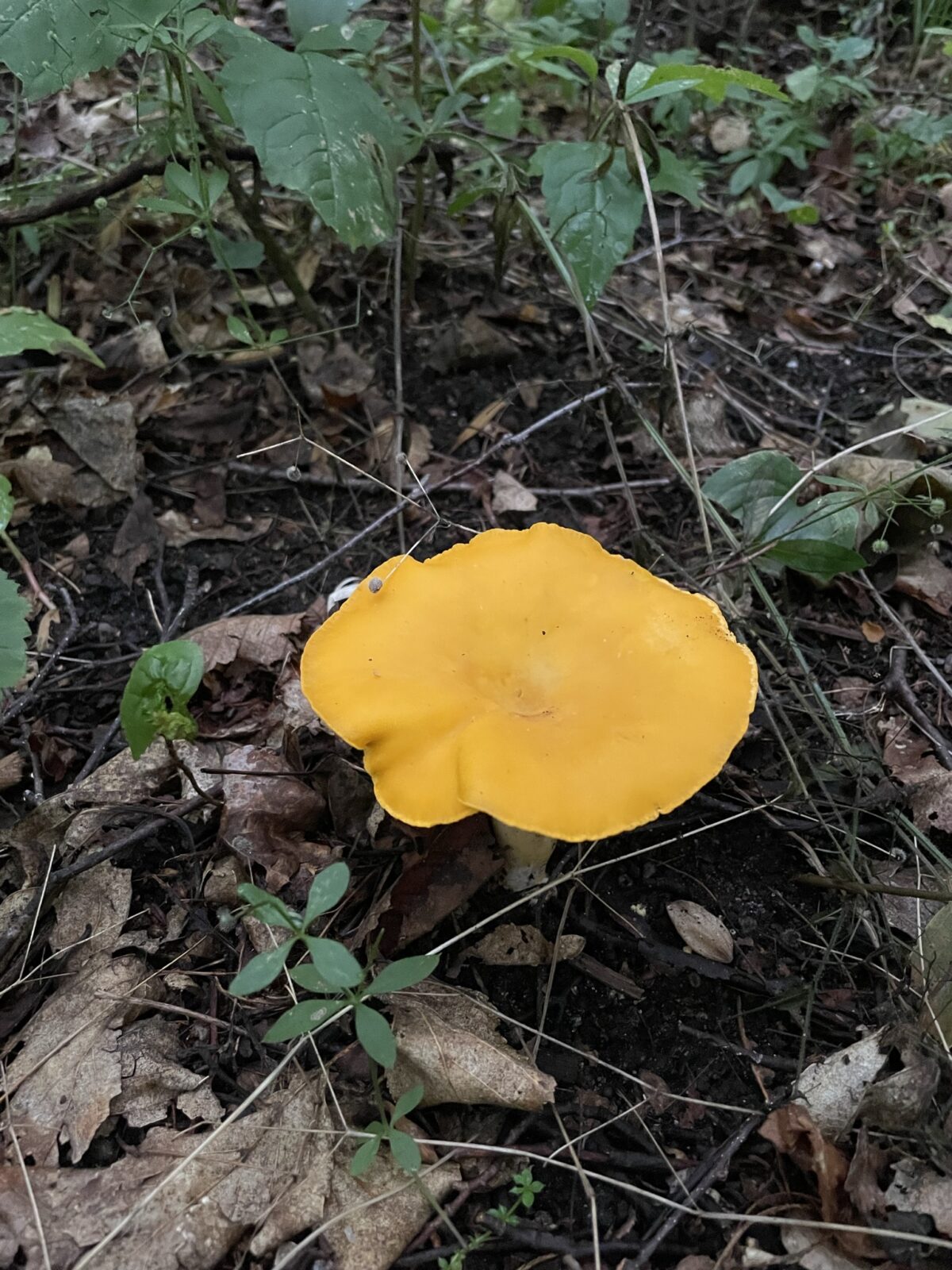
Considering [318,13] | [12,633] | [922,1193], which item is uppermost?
[318,13]

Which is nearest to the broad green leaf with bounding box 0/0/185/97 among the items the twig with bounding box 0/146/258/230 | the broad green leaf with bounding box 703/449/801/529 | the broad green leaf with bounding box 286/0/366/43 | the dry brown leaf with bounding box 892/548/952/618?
the broad green leaf with bounding box 286/0/366/43

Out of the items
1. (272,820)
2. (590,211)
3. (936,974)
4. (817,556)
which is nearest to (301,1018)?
(272,820)

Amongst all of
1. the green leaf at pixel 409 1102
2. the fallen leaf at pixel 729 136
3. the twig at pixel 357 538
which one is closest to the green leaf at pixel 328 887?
the green leaf at pixel 409 1102

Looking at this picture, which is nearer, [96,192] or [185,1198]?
[185,1198]

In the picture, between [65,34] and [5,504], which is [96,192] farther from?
[5,504]

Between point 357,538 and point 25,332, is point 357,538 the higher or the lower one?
the lower one

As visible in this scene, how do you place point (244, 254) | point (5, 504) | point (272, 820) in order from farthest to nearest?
1. point (244, 254)
2. point (5, 504)
3. point (272, 820)

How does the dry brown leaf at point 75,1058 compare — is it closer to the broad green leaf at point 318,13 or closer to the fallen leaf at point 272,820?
the fallen leaf at point 272,820
